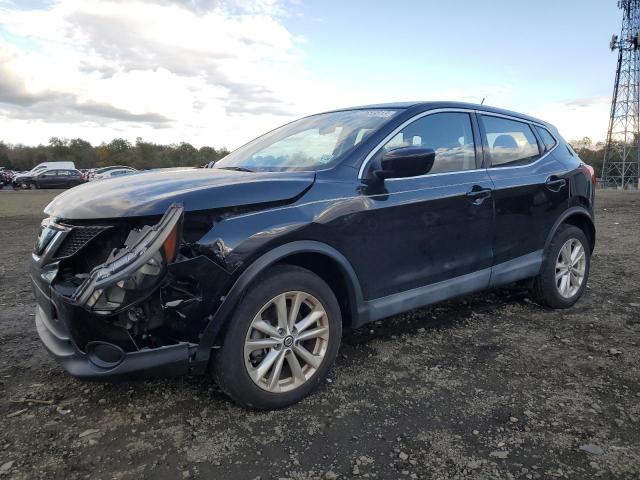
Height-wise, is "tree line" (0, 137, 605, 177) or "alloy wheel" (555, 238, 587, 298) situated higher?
"tree line" (0, 137, 605, 177)

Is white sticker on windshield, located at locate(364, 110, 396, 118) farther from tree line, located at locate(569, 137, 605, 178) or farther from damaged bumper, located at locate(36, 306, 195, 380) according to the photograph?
tree line, located at locate(569, 137, 605, 178)

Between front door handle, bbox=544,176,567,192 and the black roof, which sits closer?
the black roof

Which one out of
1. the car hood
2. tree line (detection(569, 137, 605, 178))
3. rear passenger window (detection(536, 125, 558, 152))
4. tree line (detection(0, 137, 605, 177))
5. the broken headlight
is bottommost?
tree line (detection(569, 137, 605, 178))

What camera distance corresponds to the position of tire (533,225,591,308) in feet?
14.9

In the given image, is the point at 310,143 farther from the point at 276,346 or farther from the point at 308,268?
the point at 276,346

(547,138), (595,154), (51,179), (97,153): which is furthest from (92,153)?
(547,138)

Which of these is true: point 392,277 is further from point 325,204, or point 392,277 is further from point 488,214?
point 488,214

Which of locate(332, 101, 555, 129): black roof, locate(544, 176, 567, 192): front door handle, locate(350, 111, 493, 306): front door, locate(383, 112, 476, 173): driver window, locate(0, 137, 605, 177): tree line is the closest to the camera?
locate(350, 111, 493, 306): front door

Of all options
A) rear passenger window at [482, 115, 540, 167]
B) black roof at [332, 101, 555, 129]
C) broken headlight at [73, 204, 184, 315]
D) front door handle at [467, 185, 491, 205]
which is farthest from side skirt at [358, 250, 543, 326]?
broken headlight at [73, 204, 184, 315]

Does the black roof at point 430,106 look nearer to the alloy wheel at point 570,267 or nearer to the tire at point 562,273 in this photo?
the tire at point 562,273

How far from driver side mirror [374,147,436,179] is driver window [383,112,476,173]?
1.21 ft

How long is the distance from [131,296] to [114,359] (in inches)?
14.1

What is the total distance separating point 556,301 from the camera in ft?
15.2

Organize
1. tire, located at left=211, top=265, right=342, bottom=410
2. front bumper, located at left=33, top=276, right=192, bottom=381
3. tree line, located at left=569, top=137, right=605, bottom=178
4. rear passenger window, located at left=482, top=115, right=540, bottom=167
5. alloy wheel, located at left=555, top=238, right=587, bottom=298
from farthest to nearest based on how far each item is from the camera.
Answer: tree line, located at left=569, top=137, right=605, bottom=178 < alloy wheel, located at left=555, top=238, right=587, bottom=298 < rear passenger window, located at left=482, top=115, right=540, bottom=167 < tire, located at left=211, top=265, right=342, bottom=410 < front bumper, located at left=33, top=276, right=192, bottom=381
